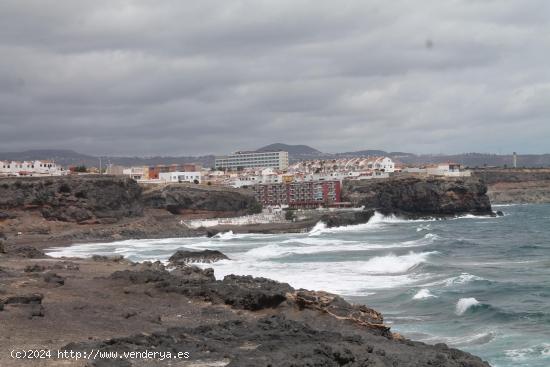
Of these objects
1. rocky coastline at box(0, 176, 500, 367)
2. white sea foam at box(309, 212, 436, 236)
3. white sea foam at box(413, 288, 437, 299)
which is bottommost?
white sea foam at box(309, 212, 436, 236)

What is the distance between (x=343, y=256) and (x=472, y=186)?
56.6 metres

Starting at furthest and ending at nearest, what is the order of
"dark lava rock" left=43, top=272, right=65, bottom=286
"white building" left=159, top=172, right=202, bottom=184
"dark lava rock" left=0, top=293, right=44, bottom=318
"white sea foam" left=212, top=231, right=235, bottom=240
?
"white building" left=159, top=172, right=202, bottom=184 → "white sea foam" left=212, top=231, right=235, bottom=240 → "dark lava rock" left=43, top=272, right=65, bottom=286 → "dark lava rock" left=0, top=293, right=44, bottom=318

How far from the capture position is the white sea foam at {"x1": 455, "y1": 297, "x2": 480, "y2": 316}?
22628mm

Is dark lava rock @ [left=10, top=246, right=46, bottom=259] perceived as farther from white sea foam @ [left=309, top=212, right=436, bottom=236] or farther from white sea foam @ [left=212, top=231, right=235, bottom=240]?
white sea foam @ [left=309, top=212, right=436, bottom=236]

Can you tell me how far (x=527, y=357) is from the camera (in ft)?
54.6

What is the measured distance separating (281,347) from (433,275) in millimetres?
19467

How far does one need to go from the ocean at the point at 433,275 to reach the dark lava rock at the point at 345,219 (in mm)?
12420

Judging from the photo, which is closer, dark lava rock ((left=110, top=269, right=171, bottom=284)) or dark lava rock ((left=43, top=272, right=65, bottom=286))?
dark lava rock ((left=43, top=272, right=65, bottom=286))

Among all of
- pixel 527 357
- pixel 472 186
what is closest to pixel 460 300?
pixel 527 357

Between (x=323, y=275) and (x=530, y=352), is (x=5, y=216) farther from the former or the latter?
(x=530, y=352)

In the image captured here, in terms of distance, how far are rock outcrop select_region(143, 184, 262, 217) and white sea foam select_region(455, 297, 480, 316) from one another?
5999 cm

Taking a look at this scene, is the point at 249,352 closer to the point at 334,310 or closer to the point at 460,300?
the point at 334,310

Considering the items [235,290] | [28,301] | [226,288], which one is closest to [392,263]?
[226,288]

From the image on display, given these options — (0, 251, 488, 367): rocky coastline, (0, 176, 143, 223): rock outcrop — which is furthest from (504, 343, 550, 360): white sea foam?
(0, 176, 143, 223): rock outcrop
